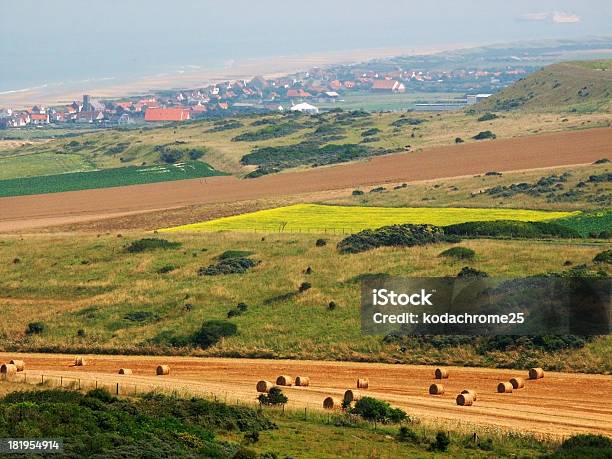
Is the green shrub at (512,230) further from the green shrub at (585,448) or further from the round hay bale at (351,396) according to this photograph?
the green shrub at (585,448)

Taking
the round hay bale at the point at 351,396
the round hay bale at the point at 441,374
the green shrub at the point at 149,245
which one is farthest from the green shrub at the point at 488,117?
the round hay bale at the point at 351,396

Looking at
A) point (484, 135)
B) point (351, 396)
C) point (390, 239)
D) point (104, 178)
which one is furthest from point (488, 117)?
point (351, 396)

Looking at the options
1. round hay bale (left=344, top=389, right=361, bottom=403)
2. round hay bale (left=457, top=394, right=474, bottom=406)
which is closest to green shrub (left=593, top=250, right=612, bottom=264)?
round hay bale (left=457, top=394, right=474, bottom=406)

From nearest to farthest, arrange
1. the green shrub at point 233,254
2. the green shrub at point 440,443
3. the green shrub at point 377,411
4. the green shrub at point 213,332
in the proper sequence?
the green shrub at point 440,443 → the green shrub at point 377,411 → the green shrub at point 213,332 → the green shrub at point 233,254

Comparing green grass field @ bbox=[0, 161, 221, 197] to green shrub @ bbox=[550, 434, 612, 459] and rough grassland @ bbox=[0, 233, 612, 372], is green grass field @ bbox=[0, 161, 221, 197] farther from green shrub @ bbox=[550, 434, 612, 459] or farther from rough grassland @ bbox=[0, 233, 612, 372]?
green shrub @ bbox=[550, 434, 612, 459]

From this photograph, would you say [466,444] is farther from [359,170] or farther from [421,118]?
[421,118]

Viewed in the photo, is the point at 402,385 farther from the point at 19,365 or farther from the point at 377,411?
the point at 19,365

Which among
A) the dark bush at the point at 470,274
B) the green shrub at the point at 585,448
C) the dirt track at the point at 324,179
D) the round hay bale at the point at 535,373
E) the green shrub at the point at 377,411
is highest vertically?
the green shrub at the point at 585,448

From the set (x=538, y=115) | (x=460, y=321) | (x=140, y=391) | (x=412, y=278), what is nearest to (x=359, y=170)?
(x=538, y=115)
